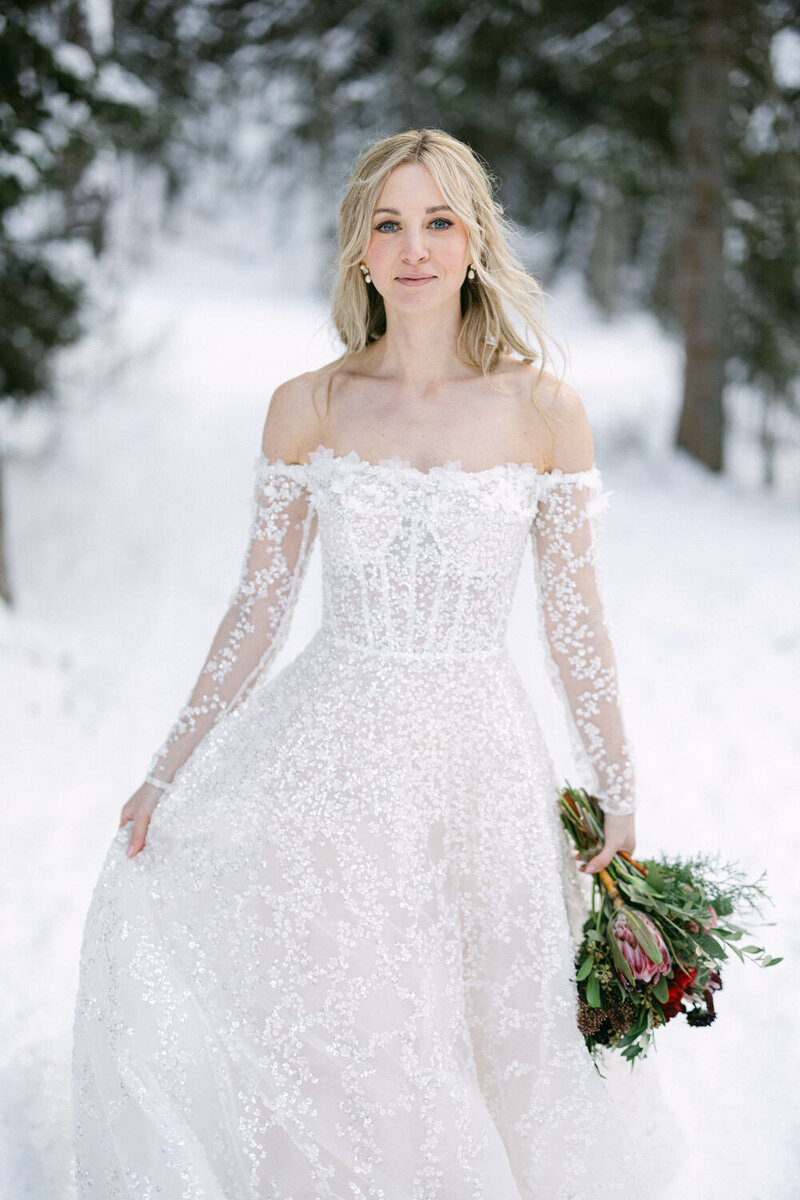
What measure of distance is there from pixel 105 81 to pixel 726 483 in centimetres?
663

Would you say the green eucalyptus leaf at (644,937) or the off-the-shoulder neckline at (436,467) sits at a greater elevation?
the off-the-shoulder neckline at (436,467)

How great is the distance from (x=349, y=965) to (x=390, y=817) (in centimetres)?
30

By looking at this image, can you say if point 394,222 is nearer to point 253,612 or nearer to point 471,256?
point 471,256

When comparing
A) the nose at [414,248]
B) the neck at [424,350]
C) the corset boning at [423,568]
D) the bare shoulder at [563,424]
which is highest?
the nose at [414,248]

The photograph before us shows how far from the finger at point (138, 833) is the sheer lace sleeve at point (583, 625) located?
0.98 meters

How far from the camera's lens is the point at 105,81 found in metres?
6.02

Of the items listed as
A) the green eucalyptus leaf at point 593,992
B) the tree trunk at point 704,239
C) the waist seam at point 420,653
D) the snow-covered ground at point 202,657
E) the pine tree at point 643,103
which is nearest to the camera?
the green eucalyptus leaf at point 593,992

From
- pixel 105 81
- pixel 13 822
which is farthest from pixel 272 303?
pixel 13 822

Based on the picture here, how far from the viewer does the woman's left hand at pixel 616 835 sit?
2312mm

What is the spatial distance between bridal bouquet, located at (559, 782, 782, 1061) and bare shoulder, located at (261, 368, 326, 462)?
45.7 inches

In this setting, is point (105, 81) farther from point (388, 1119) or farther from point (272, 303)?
point (272, 303)

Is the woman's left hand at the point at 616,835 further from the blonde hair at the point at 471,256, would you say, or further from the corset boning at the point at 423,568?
the blonde hair at the point at 471,256

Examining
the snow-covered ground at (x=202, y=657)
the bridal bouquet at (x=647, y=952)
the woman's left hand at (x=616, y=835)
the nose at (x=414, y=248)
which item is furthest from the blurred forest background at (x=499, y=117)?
the bridal bouquet at (x=647, y=952)

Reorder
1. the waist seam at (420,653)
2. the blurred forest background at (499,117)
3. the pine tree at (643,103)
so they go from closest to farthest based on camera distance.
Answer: the waist seam at (420,653), the blurred forest background at (499,117), the pine tree at (643,103)
